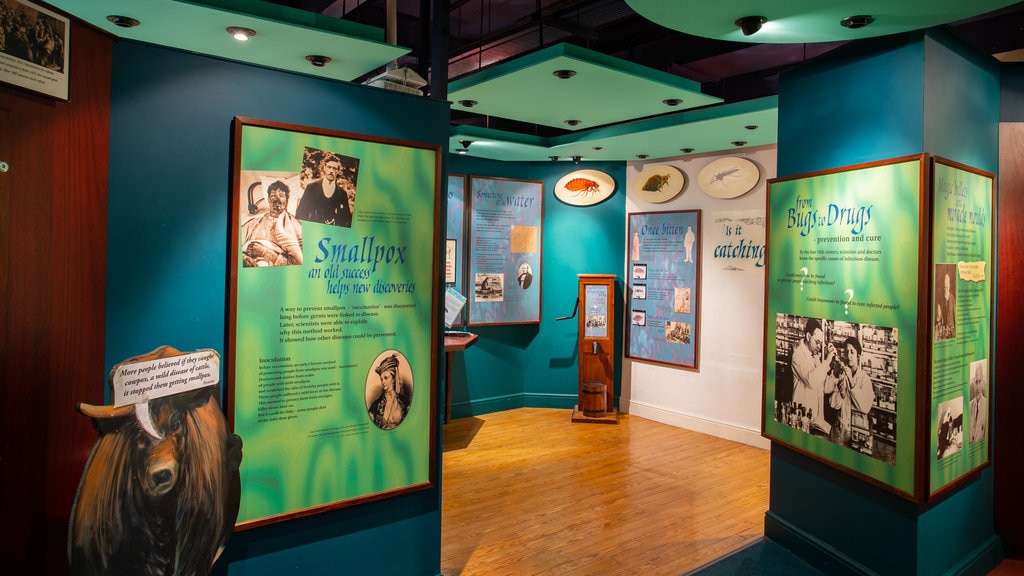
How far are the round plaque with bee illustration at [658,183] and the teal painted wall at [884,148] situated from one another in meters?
2.63

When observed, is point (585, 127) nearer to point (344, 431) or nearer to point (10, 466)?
point (344, 431)

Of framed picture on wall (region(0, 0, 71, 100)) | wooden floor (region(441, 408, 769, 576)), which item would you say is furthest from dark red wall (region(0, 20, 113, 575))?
wooden floor (region(441, 408, 769, 576))

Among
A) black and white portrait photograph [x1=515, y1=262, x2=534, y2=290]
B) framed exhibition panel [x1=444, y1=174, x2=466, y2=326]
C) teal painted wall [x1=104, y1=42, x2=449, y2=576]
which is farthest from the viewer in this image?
black and white portrait photograph [x1=515, y1=262, x2=534, y2=290]

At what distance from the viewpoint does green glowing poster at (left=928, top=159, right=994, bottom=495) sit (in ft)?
9.16

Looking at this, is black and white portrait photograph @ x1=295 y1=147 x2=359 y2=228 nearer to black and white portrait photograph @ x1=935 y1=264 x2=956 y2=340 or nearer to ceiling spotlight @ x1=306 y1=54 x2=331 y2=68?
ceiling spotlight @ x1=306 y1=54 x2=331 y2=68

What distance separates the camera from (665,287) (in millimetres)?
6219

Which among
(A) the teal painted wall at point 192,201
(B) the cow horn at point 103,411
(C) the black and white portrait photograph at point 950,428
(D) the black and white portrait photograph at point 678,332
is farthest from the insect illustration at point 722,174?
(B) the cow horn at point 103,411

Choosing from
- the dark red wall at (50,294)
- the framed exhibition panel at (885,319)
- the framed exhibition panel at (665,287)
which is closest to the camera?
the dark red wall at (50,294)

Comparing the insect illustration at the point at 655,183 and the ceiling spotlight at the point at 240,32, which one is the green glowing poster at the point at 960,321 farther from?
the ceiling spotlight at the point at 240,32

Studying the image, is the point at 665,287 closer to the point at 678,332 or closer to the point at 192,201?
the point at 678,332

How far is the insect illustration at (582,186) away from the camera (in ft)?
21.7

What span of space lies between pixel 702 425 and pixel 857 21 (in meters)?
4.11

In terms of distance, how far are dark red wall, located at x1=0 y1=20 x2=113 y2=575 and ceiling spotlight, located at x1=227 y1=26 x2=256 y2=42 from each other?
133 centimetres

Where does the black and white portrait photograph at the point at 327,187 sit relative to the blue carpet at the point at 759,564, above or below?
above
